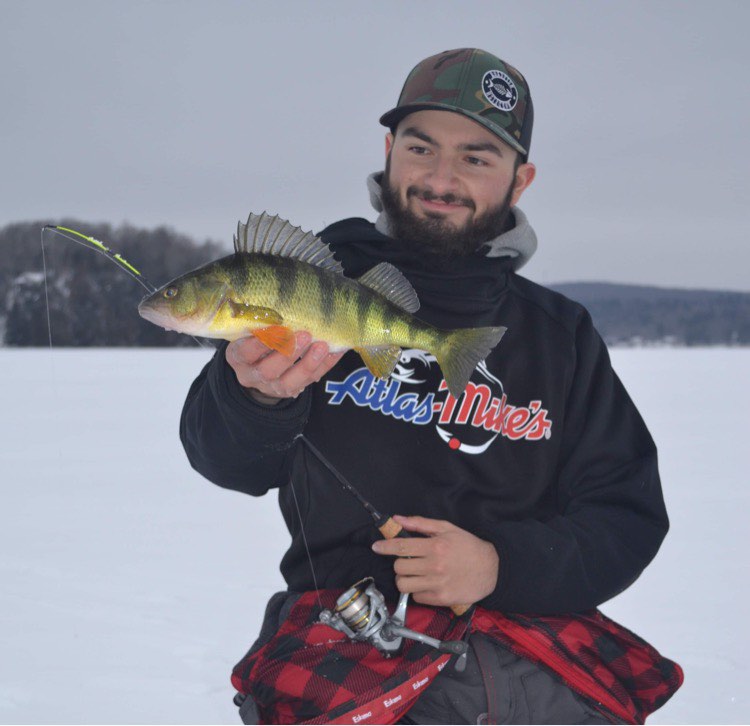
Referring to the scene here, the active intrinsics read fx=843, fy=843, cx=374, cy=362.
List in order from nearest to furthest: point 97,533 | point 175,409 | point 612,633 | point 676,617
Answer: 1. point 612,633
2. point 676,617
3. point 97,533
4. point 175,409

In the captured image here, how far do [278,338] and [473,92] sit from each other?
105cm

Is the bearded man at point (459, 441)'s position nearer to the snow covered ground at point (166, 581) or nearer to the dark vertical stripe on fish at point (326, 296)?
the dark vertical stripe on fish at point (326, 296)

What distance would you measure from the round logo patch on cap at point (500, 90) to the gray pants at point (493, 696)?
4.89 feet

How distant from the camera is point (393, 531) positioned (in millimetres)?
2139

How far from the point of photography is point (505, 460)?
2.34m

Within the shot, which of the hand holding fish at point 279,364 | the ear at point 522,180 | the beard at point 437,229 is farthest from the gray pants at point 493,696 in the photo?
the ear at point 522,180

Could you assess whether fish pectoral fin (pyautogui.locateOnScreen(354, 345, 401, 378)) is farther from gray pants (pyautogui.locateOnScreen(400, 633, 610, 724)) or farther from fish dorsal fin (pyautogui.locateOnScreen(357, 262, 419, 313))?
gray pants (pyautogui.locateOnScreen(400, 633, 610, 724))

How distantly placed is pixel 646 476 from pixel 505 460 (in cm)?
41

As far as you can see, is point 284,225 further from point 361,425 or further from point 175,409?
point 175,409

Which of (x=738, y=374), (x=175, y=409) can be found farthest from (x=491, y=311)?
(x=738, y=374)

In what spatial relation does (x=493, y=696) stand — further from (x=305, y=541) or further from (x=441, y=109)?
(x=441, y=109)

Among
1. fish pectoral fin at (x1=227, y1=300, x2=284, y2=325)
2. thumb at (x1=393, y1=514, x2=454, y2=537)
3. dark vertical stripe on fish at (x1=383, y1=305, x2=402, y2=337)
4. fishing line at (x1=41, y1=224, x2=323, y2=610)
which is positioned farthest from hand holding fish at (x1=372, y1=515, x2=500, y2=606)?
fish pectoral fin at (x1=227, y1=300, x2=284, y2=325)

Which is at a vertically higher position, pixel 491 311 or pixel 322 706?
pixel 491 311

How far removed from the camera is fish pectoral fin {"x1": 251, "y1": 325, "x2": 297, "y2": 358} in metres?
1.86
